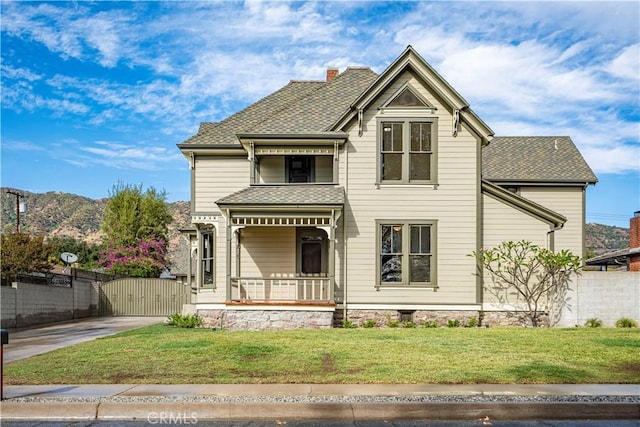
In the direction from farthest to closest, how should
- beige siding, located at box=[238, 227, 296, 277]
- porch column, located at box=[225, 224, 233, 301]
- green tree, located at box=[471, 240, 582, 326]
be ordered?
beige siding, located at box=[238, 227, 296, 277] → porch column, located at box=[225, 224, 233, 301] → green tree, located at box=[471, 240, 582, 326]

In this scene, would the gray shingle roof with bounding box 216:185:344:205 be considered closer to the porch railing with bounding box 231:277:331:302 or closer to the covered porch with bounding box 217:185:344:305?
the covered porch with bounding box 217:185:344:305

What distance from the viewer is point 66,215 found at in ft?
325

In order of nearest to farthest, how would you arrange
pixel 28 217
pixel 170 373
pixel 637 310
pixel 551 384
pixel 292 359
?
pixel 551 384, pixel 170 373, pixel 292 359, pixel 637 310, pixel 28 217

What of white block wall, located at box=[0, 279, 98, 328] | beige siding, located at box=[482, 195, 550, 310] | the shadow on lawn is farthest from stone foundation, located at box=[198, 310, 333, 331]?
white block wall, located at box=[0, 279, 98, 328]

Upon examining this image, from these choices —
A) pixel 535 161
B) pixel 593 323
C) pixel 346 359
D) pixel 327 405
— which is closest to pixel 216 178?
pixel 346 359

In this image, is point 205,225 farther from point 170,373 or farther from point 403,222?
point 170,373

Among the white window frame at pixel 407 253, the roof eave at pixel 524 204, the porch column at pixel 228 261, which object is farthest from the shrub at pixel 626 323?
the porch column at pixel 228 261

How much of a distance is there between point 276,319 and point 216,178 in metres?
5.32

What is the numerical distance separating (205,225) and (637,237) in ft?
92.0

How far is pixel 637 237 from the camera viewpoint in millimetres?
38969

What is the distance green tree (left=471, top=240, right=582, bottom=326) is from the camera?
66.1 ft

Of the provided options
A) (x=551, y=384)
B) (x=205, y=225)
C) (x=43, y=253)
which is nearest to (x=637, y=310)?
(x=551, y=384)

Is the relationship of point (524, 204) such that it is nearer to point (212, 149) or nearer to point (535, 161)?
point (535, 161)

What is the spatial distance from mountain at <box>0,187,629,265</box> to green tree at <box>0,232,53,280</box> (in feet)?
168
